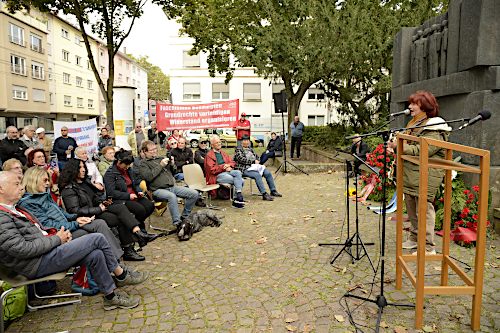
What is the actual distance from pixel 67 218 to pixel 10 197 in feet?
4.25

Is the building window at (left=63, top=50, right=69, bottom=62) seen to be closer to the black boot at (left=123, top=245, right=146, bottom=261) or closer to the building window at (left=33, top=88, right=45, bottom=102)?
the building window at (left=33, top=88, right=45, bottom=102)

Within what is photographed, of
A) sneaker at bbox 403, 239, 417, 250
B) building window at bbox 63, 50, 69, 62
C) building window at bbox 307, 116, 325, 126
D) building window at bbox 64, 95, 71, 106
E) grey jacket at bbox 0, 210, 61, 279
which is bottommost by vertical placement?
sneaker at bbox 403, 239, 417, 250

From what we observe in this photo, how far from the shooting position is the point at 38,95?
133 ft

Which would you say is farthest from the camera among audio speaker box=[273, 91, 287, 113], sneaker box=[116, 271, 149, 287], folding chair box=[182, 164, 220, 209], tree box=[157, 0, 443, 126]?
audio speaker box=[273, 91, 287, 113]

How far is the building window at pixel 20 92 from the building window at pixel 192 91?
15065 millimetres

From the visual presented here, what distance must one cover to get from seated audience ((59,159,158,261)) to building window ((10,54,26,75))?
3736cm

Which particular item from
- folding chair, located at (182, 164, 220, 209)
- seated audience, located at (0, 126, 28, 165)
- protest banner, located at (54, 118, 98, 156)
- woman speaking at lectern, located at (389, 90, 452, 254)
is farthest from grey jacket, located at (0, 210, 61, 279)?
protest banner, located at (54, 118, 98, 156)

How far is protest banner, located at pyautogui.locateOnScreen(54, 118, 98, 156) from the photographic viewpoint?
986 cm

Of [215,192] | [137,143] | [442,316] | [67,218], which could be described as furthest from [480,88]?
[137,143]

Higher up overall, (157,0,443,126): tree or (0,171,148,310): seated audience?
(157,0,443,126): tree

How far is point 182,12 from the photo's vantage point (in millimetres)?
16656

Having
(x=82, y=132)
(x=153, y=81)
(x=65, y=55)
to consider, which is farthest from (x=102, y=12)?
(x=153, y=81)

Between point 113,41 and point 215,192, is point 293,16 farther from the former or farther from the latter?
point 215,192

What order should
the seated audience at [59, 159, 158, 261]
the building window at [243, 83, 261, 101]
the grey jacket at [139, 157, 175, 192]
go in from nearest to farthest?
1. the seated audience at [59, 159, 158, 261]
2. the grey jacket at [139, 157, 175, 192]
3. the building window at [243, 83, 261, 101]
